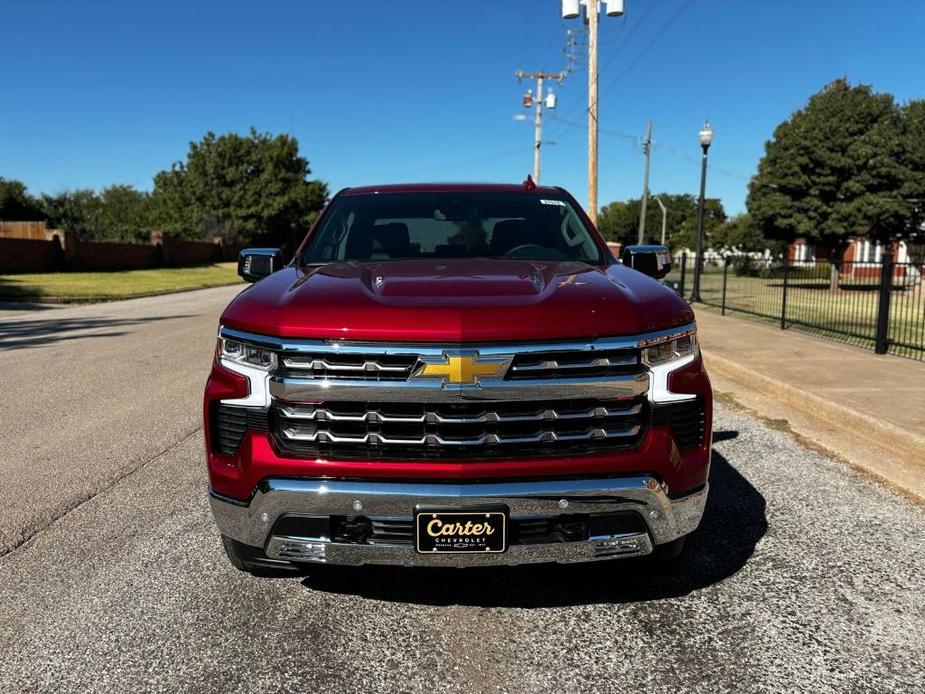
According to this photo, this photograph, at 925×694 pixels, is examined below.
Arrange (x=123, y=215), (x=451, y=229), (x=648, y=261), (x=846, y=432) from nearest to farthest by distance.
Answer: (x=648, y=261), (x=451, y=229), (x=846, y=432), (x=123, y=215)

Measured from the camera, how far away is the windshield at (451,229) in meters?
4.05

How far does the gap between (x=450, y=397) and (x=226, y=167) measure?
60914 mm

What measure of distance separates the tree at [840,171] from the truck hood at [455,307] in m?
30.2

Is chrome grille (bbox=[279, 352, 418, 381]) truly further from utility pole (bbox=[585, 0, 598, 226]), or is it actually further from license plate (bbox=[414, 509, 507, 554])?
utility pole (bbox=[585, 0, 598, 226])

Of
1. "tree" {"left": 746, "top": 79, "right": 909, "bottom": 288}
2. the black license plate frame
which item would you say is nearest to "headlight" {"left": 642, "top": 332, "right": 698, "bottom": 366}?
the black license plate frame

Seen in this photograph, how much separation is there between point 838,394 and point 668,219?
119m

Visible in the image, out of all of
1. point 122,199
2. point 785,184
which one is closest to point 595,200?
point 785,184

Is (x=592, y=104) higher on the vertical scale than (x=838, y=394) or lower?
higher

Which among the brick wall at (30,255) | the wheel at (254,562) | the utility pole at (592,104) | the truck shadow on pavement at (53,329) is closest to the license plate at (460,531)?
the wheel at (254,562)

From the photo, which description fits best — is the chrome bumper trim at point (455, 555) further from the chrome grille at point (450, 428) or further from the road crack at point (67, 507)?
the road crack at point (67, 507)

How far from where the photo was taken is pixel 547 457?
8.58 ft

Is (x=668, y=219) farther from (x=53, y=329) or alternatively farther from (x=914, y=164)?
(x=53, y=329)

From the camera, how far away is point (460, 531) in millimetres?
2580

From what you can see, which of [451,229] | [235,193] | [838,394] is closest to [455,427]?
[451,229]
